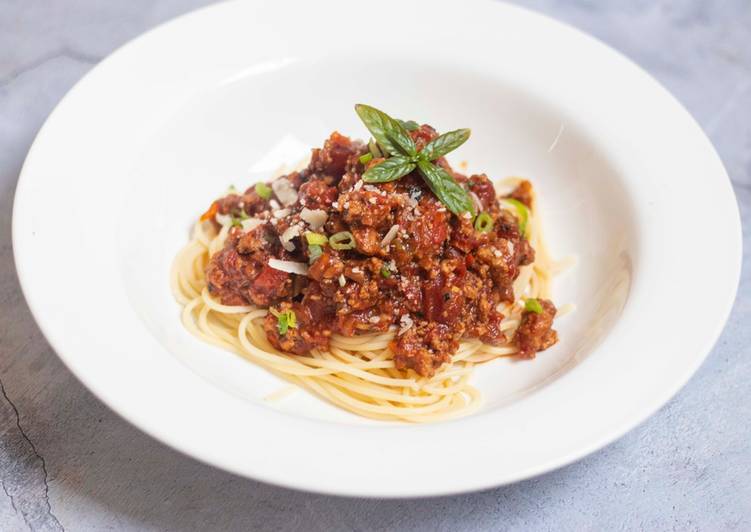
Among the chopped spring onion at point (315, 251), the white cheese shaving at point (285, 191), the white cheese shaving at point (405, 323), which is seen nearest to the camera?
the chopped spring onion at point (315, 251)

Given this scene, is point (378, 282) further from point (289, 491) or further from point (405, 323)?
point (289, 491)

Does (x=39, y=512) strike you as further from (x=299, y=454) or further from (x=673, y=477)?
(x=673, y=477)

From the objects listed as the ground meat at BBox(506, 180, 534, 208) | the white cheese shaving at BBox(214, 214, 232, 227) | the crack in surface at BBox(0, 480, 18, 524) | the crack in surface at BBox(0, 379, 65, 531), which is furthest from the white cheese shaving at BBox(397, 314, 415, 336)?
the crack in surface at BBox(0, 480, 18, 524)

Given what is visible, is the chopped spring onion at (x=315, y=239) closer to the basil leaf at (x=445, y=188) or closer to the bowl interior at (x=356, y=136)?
the basil leaf at (x=445, y=188)

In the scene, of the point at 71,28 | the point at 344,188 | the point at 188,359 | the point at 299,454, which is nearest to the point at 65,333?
the point at 188,359

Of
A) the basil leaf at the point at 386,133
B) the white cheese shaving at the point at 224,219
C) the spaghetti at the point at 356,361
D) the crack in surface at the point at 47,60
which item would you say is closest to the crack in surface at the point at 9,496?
the spaghetti at the point at 356,361
